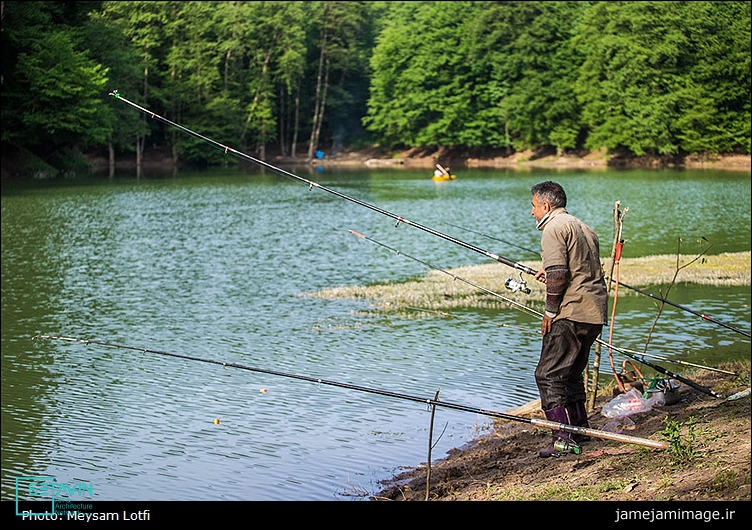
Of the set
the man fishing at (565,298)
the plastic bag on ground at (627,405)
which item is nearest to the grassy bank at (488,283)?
the plastic bag on ground at (627,405)

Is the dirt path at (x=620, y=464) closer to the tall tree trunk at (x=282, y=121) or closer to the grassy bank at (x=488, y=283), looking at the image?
the grassy bank at (x=488, y=283)

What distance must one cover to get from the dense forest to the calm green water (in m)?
28.4

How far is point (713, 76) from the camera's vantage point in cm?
7306

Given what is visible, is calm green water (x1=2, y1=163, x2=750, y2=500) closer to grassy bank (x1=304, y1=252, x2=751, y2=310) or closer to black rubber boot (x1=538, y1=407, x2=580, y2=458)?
grassy bank (x1=304, y1=252, x2=751, y2=310)

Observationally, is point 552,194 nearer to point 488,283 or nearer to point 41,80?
point 488,283

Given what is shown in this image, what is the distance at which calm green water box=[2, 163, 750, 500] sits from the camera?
9.79 m

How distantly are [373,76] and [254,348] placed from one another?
82846 millimetres

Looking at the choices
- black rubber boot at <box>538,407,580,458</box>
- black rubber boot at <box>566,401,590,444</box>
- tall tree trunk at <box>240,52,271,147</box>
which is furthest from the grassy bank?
tall tree trunk at <box>240,52,271,147</box>

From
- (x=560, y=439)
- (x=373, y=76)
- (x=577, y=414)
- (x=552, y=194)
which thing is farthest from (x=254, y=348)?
(x=373, y=76)

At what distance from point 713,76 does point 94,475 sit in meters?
71.6

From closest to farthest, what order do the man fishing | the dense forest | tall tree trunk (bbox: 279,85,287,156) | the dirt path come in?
the dirt path < the man fishing < the dense forest < tall tree trunk (bbox: 279,85,287,156)

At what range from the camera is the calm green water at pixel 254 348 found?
385 inches

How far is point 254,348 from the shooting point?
14.9m

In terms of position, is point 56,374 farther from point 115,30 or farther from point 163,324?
point 115,30
